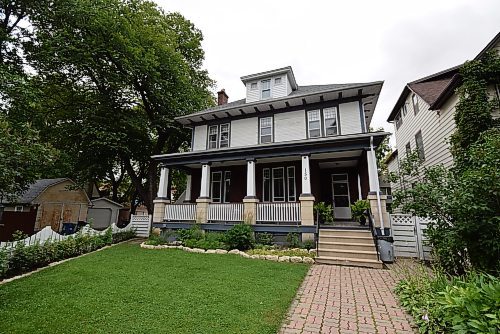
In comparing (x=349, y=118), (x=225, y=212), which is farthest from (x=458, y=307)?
(x=349, y=118)

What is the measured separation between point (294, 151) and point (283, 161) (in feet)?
6.77

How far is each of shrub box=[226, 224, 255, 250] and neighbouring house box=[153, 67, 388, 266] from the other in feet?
2.61

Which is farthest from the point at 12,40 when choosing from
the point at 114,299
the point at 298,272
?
the point at 298,272

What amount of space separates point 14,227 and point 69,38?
10.4m

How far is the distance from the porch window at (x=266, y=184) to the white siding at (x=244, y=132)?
1.71 m

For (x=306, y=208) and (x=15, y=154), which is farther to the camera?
(x=306, y=208)

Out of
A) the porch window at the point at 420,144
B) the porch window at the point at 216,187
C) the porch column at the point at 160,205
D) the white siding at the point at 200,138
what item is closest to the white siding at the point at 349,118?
the porch window at the point at 420,144

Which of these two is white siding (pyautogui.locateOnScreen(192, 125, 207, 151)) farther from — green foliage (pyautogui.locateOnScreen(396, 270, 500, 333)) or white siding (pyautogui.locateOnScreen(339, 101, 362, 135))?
green foliage (pyautogui.locateOnScreen(396, 270, 500, 333))

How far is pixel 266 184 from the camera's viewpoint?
12820 millimetres

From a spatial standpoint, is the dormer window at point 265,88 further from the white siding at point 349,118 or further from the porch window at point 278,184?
the porch window at point 278,184

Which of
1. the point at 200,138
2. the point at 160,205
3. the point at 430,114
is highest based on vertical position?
the point at 430,114

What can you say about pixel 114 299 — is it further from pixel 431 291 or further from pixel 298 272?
pixel 431 291

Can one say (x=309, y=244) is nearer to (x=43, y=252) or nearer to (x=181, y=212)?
(x=181, y=212)

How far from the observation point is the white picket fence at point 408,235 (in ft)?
27.2
